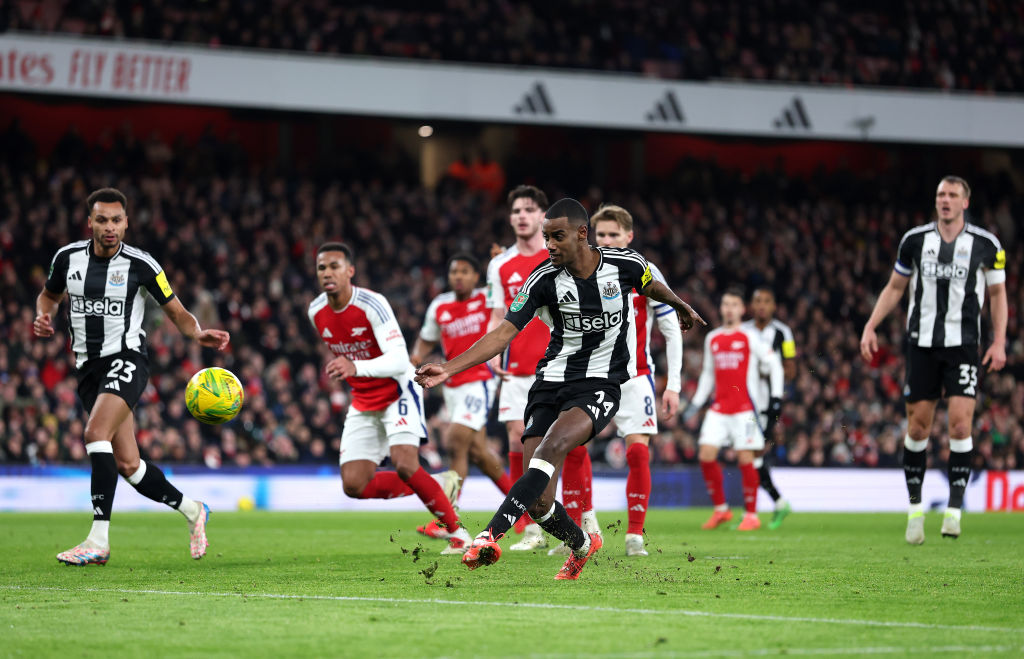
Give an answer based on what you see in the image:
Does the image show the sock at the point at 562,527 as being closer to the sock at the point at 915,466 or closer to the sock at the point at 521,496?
the sock at the point at 521,496

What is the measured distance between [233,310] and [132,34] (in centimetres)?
602

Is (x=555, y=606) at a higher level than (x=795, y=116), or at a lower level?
lower

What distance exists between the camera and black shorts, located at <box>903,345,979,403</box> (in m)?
10.3

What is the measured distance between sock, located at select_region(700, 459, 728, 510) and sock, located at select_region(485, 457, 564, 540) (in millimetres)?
7613

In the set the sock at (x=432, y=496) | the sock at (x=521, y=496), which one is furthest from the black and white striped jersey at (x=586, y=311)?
the sock at (x=432, y=496)

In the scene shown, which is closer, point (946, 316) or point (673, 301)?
point (673, 301)

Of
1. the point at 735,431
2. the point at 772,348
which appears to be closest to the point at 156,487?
the point at 735,431

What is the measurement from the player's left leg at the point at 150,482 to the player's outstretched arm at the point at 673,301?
362 cm

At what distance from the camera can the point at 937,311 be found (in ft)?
34.1

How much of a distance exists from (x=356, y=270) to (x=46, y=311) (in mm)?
16955

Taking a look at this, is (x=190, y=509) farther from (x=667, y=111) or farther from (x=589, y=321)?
(x=667, y=111)

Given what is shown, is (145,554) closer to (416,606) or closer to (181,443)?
(416,606)

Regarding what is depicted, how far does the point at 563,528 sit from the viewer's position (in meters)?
7.22

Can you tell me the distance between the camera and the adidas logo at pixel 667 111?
2815 centimetres
